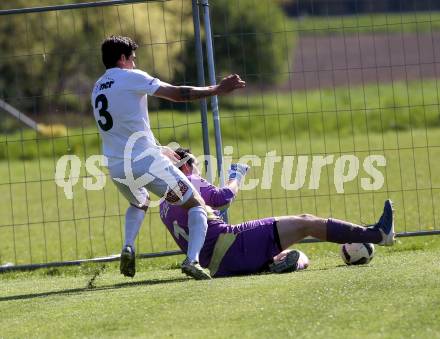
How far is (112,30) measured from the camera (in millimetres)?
28109

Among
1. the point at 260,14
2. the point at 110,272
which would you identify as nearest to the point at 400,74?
the point at 260,14

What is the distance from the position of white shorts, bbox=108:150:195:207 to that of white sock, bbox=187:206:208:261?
146 millimetres

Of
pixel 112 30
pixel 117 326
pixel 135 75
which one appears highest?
pixel 112 30

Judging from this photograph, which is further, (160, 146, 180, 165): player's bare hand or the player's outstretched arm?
(160, 146, 180, 165): player's bare hand

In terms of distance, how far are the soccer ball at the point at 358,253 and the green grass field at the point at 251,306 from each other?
88 mm

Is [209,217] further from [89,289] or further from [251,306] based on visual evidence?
[251,306]

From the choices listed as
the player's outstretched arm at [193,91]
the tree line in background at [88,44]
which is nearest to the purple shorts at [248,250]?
the player's outstretched arm at [193,91]

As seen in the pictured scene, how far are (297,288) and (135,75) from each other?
7.68 ft

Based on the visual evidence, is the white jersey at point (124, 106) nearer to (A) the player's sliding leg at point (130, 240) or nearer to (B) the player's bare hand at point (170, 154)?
(B) the player's bare hand at point (170, 154)

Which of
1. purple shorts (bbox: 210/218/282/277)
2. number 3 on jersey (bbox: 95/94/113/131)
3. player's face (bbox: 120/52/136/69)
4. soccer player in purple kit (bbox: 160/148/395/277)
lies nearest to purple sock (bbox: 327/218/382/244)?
soccer player in purple kit (bbox: 160/148/395/277)

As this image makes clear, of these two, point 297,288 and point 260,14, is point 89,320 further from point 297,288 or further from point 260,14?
point 260,14

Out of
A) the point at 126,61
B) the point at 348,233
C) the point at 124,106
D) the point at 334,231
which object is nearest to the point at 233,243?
the point at 334,231

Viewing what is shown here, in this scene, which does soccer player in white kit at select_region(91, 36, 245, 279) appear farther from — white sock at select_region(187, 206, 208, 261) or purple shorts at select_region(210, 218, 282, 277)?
purple shorts at select_region(210, 218, 282, 277)

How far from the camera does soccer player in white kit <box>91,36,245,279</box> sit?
383 inches
